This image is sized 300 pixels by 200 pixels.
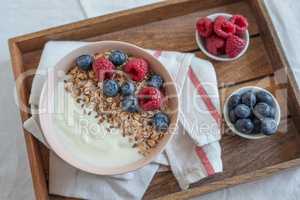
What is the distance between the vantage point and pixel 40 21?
86 centimetres

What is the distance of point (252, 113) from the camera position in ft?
2.35

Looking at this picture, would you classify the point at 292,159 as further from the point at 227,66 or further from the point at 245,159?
the point at 227,66

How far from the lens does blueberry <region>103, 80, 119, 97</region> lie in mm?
678

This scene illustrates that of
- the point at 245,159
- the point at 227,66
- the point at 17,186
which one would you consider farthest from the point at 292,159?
the point at 17,186

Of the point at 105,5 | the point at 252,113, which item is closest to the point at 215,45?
the point at 252,113

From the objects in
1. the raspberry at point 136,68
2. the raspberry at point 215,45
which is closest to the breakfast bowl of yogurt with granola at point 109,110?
the raspberry at point 136,68

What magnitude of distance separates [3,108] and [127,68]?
247 mm

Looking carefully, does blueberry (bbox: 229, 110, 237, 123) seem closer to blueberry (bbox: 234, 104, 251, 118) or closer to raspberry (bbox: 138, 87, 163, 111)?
blueberry (bbox: 234, 104, 251, 118)

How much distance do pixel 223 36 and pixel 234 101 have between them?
102 millimetres

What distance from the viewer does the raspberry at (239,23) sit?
29.9 inches

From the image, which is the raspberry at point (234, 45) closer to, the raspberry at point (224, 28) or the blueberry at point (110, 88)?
the raspberry at point (224, 28)

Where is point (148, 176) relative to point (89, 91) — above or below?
below

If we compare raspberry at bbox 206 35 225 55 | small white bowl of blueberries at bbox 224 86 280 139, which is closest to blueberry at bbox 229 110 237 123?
small white bowl of blueberries at bbox 224 86 280 139

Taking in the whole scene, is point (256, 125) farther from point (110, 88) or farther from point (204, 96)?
point (110, 88)
